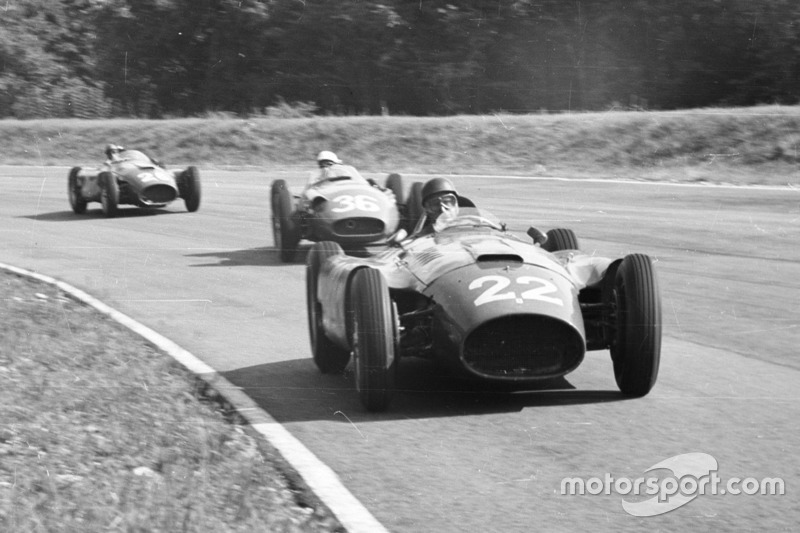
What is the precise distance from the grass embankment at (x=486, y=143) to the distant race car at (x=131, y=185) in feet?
27.8

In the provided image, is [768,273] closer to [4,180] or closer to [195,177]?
[195,177]

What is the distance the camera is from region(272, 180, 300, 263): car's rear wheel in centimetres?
1298

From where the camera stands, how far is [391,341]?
20.2 feet

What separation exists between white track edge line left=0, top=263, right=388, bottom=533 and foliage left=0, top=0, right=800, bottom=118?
83.6ft

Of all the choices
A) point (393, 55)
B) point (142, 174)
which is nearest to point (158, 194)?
point (142, 174)

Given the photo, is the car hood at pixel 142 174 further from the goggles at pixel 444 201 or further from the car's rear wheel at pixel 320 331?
the goggles at pixel 444 201

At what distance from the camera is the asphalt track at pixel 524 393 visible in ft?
15.6

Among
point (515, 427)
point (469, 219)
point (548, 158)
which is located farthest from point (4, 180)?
point (515, 427)

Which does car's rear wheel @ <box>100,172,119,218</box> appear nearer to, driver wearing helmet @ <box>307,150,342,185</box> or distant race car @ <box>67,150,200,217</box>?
distant race car @ <box>67,150,200,217</box>

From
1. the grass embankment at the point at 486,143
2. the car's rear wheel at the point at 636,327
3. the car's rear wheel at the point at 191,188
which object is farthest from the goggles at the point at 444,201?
the grass embankment at the point at 486,143

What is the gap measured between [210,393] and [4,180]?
20536 millimetres

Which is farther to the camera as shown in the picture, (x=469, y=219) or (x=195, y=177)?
(x=195, y=177)

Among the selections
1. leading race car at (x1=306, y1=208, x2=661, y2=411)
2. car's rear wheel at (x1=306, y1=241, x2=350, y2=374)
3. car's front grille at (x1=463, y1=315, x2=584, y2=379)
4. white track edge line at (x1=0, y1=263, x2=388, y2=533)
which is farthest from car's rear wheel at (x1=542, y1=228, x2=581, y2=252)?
white track edge line at (x1=0, y1=263, x2=388, y2=533)

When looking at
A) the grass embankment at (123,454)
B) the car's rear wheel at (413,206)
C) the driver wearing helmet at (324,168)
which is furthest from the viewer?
the driver wearing helmet at (324,168)
